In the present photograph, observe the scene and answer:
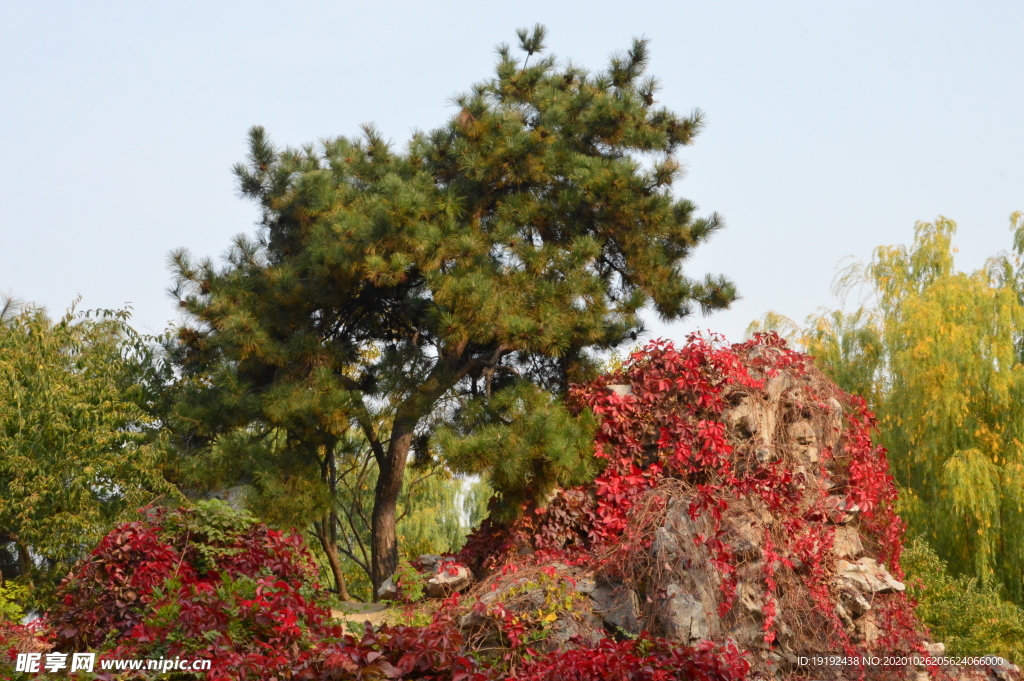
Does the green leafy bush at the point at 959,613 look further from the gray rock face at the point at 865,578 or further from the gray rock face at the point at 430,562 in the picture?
the gray rock face at the point at 430,562

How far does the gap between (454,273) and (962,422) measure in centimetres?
584

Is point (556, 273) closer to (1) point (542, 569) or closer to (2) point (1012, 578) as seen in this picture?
(1) point (542, 569)

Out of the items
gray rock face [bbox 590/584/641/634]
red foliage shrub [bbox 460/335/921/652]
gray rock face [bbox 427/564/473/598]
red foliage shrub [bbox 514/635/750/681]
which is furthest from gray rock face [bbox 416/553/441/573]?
red foliage shrub [bbox 514/635/750/681]

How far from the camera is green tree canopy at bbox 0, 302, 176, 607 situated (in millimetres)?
7613

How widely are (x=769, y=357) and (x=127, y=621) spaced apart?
4.95 meters

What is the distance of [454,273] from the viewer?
765 centimetres

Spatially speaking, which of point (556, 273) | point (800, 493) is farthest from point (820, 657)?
point (556, 273)

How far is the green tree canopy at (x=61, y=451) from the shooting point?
761 centimetres

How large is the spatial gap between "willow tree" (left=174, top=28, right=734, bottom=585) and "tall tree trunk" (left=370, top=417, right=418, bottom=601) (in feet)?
0.06

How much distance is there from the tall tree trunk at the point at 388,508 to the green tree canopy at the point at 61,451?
1974 mm

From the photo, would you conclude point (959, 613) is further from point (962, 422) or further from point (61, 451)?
point (61, 451)

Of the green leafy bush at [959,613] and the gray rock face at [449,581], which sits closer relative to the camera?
the gray rock face at [449,581]

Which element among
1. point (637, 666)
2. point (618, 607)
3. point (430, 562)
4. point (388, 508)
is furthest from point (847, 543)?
point (388, 508)

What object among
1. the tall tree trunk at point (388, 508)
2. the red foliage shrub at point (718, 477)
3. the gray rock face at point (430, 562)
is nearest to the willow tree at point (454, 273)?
the tall tree trunk at point (388, 508)
